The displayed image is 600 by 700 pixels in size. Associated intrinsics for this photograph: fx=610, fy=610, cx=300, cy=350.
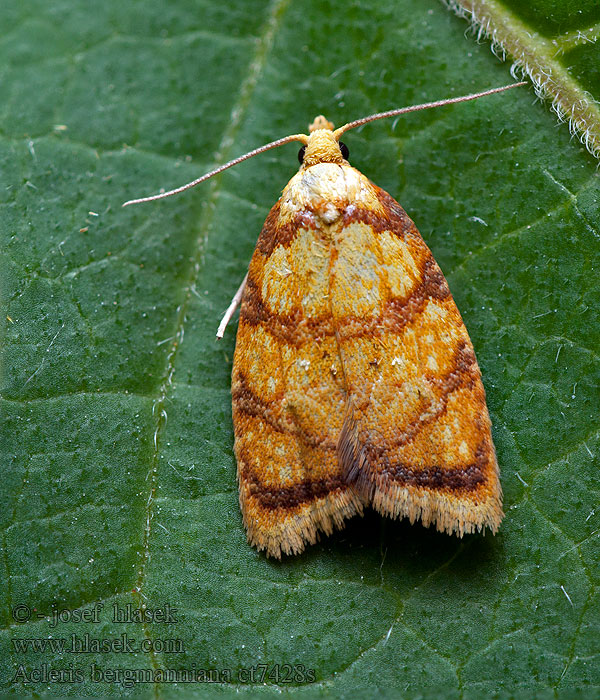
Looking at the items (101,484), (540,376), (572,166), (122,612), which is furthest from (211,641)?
(572,166)

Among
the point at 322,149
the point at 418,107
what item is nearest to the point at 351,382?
the point at 322,149

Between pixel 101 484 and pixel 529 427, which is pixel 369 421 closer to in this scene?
pixel 529 427

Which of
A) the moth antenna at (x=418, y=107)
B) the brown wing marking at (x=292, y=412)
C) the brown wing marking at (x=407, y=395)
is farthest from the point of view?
the moth antenna at (x=418, y=107)

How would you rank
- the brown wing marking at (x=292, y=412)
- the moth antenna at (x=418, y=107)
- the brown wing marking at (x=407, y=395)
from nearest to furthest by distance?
the brown wing marking at (x=407, y=395), the brown wing marking at (x=292, y=412), the moth antenna at (x=418, y=107)

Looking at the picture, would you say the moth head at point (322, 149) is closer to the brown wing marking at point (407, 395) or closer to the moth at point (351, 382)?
the moth at point (351, 382)
